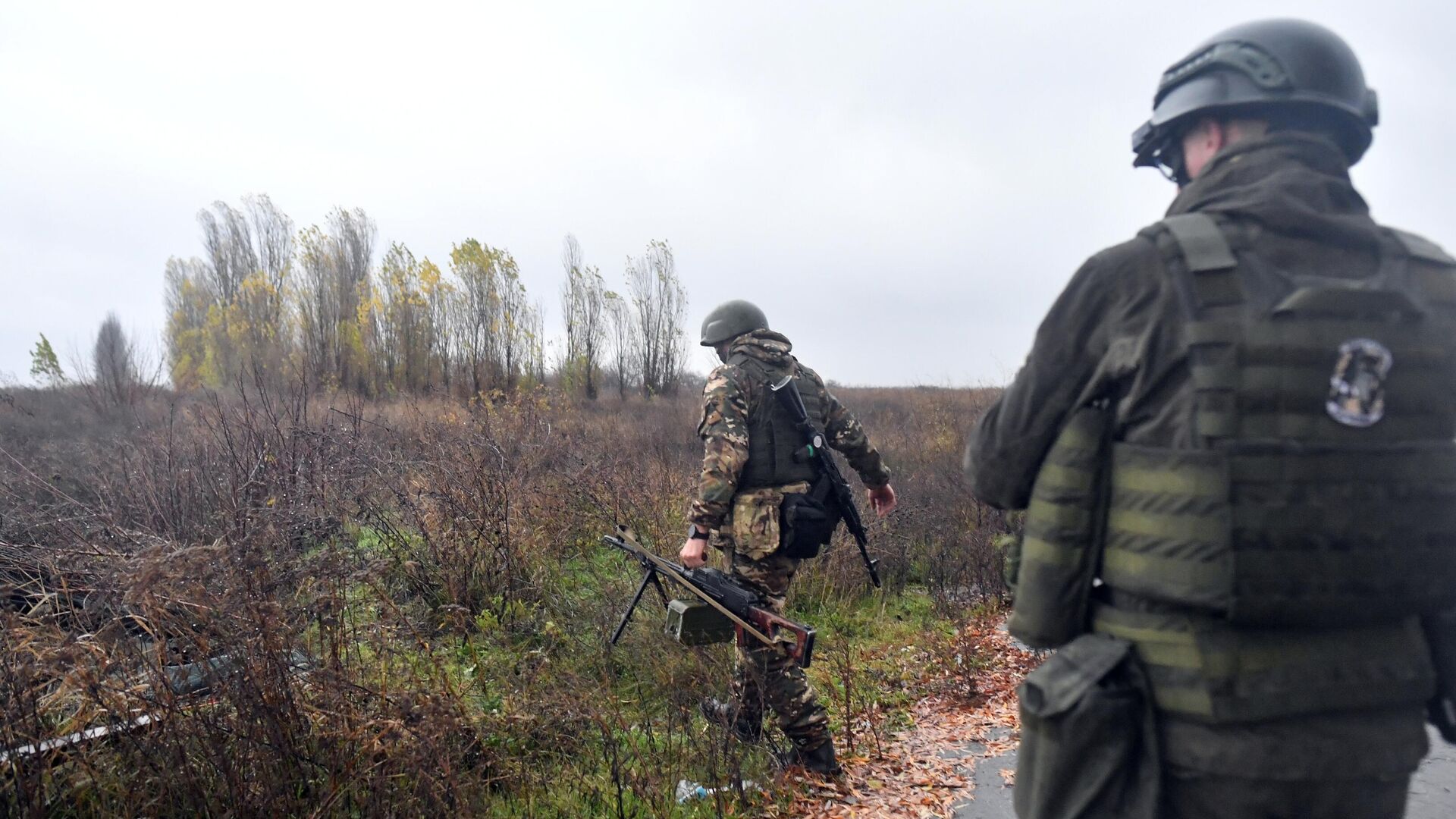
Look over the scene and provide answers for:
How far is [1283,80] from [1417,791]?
10.7 feet

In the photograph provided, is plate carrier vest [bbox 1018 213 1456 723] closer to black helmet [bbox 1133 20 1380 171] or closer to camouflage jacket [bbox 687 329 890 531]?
black helmet [bbox 1133 20 1380 171]

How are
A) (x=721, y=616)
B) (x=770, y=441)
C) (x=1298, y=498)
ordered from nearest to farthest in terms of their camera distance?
(x=1298, y=498)
(x=721, y=616)
(x=770, y=441)

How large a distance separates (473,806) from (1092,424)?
252cm

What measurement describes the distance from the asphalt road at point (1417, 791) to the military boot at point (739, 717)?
92 cm

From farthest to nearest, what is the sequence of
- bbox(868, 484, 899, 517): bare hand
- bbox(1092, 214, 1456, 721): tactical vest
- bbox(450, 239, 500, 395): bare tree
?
bbox(450, 239, 500, 395): bare tree, bbox(868, 484, 899, 517): bare hand, bbox(1092, 214, 1456, 721): tactical vest

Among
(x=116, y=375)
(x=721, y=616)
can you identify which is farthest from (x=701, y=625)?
(x=116, y=375)

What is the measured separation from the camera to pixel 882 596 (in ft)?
22.6

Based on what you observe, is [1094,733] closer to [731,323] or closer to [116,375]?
[731,323]

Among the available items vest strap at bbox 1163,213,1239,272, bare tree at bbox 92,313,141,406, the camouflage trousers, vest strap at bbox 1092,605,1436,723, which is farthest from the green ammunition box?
bare tree at bbox 92,313,141,406

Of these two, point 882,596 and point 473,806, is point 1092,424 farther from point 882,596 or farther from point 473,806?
point 882,596

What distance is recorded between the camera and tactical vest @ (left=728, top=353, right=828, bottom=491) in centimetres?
383

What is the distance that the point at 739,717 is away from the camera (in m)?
3.77

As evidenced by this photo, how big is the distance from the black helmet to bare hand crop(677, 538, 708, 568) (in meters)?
2.61

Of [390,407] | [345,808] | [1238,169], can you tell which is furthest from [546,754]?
[390,407]
